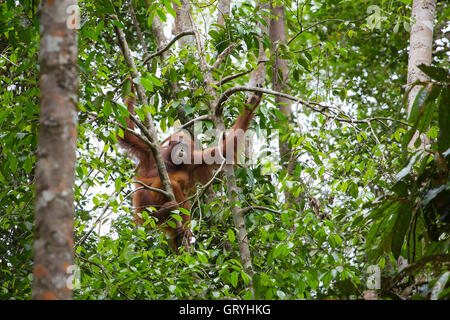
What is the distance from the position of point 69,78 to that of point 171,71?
2513 millimetres

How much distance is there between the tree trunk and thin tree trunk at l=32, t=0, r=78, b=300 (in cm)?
342

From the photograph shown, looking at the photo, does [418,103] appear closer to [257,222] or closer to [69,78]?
[69,78]

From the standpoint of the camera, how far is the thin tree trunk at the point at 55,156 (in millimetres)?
1583

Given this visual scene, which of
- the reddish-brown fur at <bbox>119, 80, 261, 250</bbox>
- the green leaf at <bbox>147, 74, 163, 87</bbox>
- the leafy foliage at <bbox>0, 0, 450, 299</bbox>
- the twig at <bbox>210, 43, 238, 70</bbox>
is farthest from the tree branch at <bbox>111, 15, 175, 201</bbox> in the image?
the reddish-brown fur at <bbox>119, 80, 261, 250</bbox>

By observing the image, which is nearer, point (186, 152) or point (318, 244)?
point (318, 244)

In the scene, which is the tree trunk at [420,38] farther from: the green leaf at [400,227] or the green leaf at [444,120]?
the green leaf at [400,227]

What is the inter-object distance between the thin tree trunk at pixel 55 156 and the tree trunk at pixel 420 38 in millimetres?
3418

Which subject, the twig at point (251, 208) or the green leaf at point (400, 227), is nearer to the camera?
the green leaf at point (400, 227)

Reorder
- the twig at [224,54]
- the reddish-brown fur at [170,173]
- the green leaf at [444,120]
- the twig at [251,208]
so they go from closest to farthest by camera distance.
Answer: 1. the green leaf at [444,120]
2. the twig at [251,208]
3. the twig at [224,54]
4. the reddish-brown fur at [170,173]

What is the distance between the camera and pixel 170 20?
7.00m

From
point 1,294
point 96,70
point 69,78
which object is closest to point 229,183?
point 96,70

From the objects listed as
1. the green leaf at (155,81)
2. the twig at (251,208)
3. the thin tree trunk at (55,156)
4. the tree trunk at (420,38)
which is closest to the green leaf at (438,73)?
the thin tree trunk at (55,156)

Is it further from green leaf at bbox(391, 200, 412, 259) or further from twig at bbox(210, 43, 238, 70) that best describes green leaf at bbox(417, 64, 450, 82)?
twig at bbox(210, 43, 238, 70)

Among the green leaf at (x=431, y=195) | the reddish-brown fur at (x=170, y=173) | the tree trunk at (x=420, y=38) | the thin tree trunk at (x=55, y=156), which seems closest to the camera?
the thin tree trunk at (x=55, y=156)
